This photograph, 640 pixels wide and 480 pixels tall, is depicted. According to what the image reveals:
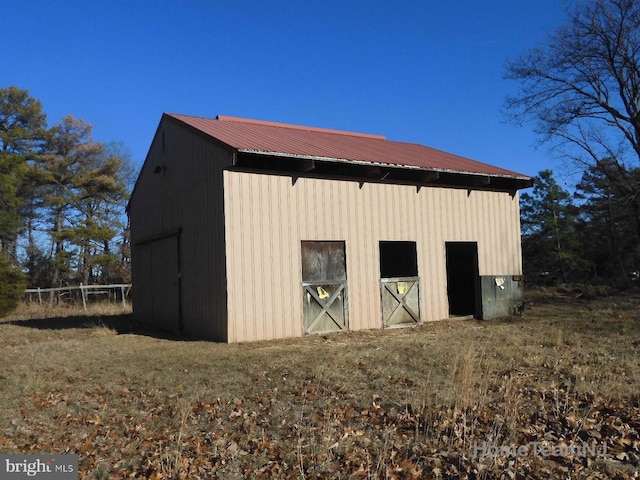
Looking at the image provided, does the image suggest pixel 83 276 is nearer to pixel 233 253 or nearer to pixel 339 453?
pixel 233 253

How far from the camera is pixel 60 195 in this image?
33.8m

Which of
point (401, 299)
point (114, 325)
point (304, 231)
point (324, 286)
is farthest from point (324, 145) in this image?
point (114, 325)

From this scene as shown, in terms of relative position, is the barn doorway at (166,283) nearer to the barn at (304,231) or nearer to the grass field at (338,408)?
the barn at (304,231)

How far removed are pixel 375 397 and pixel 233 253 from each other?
5.82 meters

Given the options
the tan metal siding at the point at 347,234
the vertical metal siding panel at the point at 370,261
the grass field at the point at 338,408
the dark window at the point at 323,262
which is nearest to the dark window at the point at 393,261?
the tan metal siding at the point at 347,234

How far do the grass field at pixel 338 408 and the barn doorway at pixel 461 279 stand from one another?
18.3ft

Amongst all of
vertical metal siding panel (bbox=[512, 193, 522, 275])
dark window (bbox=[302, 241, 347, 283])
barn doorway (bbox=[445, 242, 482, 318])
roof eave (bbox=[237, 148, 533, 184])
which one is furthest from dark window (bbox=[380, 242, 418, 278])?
dark window (bbox=[302, 241, 347, 283])

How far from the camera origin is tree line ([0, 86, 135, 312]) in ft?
105

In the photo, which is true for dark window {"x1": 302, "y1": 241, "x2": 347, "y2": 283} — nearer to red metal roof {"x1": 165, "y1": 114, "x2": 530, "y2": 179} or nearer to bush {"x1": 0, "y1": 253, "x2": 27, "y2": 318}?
red metal roof {"x1": 165, "y1": 114, "x2": 530, "y2": 179}

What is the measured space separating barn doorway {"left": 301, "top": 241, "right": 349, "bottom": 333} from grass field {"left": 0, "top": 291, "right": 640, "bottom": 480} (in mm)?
1403

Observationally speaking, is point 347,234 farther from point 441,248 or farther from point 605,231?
point 605,231

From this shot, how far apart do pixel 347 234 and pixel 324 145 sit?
2826 mm

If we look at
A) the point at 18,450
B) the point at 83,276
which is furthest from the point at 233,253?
the point at 83,276

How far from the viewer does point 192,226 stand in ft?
43.5
